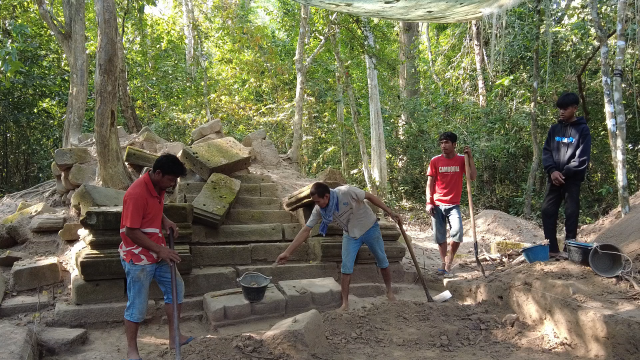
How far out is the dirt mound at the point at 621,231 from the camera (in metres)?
4.46

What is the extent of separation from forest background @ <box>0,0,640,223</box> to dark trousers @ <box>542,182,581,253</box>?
453cm

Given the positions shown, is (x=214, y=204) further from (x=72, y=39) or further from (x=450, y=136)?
(x=72, y=39)

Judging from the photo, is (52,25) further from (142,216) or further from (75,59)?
(142,216)

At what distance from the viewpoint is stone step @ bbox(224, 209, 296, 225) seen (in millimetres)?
5219

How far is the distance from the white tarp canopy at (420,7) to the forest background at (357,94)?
5.00 m

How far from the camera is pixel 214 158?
566 cm

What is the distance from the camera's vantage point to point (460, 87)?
11.1m

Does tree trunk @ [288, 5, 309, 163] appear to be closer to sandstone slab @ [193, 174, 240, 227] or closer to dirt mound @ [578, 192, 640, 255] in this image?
sandstone slab @ [193, 174, 240, 227]

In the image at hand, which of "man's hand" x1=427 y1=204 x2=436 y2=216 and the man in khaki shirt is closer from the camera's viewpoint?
the man in khaki shirt

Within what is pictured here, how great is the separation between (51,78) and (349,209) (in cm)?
1024

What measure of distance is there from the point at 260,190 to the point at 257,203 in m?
0.29

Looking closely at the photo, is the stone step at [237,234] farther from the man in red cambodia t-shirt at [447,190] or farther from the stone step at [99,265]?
the man in red cambodia t-shirt at [447,190]

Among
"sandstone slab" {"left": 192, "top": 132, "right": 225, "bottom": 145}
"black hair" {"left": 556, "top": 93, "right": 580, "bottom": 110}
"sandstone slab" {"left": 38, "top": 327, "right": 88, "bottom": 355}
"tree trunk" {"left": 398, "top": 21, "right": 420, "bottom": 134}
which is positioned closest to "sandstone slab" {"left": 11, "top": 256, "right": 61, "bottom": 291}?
"sandstone slab" {"left": 38, "top": 327, "right": 88, "bottom": 355}

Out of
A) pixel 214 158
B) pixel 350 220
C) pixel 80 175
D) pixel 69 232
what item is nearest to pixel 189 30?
pixel 80 175
